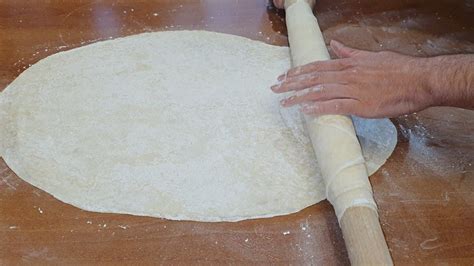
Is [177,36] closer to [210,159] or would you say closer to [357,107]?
[210,159]

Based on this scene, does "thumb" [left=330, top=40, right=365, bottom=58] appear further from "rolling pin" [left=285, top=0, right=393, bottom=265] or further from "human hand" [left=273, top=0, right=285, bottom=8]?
"human hand" [left=273, top=0, right=285, bottom=8]

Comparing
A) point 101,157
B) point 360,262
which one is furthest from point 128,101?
point 360,262

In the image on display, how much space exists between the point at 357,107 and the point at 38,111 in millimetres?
673

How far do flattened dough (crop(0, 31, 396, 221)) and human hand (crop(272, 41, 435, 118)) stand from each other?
0.12 meters

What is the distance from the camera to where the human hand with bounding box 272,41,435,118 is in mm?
1069

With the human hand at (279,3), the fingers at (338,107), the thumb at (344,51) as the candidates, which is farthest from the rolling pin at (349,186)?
the human hand at (279,3)

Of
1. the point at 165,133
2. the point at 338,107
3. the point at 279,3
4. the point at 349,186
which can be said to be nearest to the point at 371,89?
the point at 338,107

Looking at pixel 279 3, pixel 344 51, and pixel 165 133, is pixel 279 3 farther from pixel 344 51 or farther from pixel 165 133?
pixel 165 133

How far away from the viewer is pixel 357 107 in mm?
1069

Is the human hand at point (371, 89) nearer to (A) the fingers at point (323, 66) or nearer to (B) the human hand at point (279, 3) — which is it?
(A) the fingers at point (323, 66)

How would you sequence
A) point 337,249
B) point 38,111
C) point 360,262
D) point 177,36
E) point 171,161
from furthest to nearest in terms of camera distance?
point 177,36 < point 38,111 < point 171,161 < point 337,249 < point 360,262

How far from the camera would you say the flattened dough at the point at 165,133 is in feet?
3.46

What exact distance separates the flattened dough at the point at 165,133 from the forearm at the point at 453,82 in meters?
0.17

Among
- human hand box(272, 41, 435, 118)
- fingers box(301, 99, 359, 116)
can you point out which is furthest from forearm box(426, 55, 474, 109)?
fingers box(301, 99, 359, 116)
